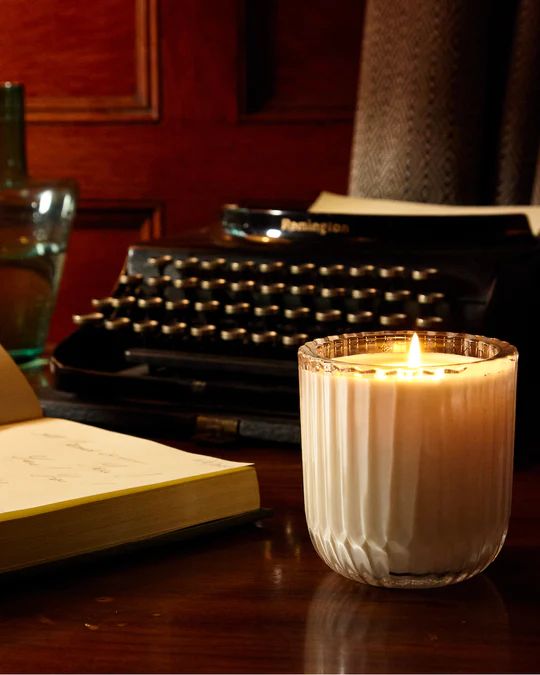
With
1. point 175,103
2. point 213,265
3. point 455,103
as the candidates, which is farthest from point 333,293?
point 175,103

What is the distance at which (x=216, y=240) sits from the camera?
114 cm

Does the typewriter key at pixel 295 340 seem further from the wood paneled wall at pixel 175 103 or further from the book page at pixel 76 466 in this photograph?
the wood paneled wall at pixel 175 103

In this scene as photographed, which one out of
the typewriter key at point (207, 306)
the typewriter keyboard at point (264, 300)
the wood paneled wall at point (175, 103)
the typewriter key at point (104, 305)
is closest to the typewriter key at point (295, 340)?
the typewriter keyboard at point (264, 300)

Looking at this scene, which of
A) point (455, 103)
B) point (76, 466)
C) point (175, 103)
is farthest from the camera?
point (175, 103)

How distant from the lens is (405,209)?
1.20 meters

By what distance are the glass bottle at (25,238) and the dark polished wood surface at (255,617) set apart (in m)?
0.63

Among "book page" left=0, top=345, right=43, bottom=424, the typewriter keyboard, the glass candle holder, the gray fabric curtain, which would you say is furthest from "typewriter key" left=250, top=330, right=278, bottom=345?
the gray fabric curtain

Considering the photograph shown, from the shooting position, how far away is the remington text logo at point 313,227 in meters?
1.06

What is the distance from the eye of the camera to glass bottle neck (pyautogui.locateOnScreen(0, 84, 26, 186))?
126 cm

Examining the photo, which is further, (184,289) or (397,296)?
(184,289)

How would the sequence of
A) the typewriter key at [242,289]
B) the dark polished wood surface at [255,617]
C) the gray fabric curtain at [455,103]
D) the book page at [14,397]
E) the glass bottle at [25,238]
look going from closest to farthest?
the dark polished wood surface at [255,617] → the book page at [14,397] → the typewriter key at [242,289] → the glass bottle at [25,238] → the gray fabric curtain at [455,103]

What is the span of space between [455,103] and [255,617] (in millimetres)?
955

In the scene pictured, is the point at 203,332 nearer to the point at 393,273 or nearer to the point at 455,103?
the point at 393,273

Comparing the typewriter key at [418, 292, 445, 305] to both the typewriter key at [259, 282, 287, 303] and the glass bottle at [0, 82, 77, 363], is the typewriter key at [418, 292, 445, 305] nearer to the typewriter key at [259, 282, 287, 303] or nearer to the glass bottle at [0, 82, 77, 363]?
the typewriter key at [259, 282, 287, 303]
